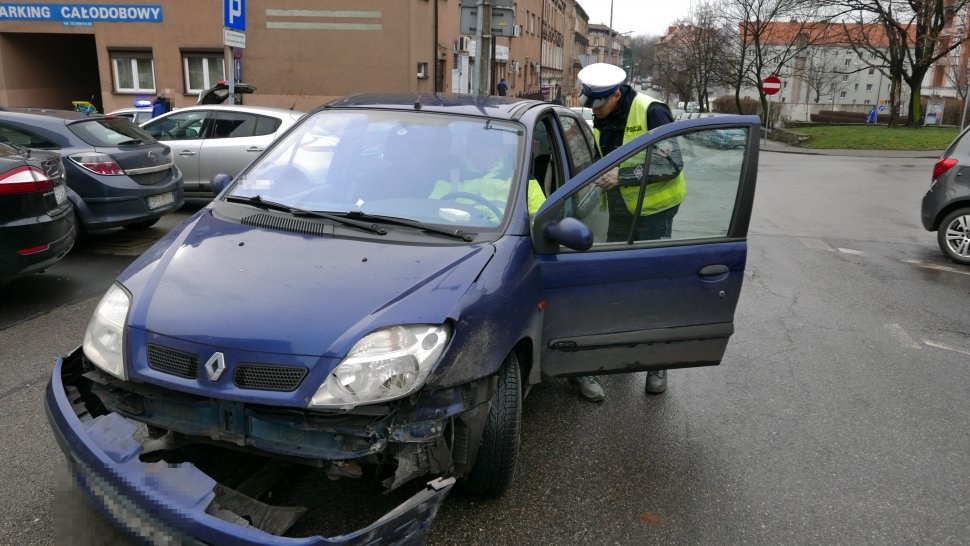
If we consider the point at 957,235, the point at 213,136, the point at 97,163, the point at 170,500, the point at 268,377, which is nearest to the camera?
the point at 170,500

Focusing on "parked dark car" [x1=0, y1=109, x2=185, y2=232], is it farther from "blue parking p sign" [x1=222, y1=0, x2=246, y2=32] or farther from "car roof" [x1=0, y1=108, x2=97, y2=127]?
"blue parking p sign" [x1=222, y1=0, x2=246, y2=32]

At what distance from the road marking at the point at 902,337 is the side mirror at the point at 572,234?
3756 millimetres

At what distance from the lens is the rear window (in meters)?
7.52

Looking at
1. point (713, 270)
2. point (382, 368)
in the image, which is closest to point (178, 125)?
point (713, 270)

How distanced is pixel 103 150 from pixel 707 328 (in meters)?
6.58

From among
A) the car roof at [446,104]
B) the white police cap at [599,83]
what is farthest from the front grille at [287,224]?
the white police cap at [599,83]

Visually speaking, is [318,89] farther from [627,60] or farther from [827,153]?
[627,60]

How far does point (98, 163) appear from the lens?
7.32 metres

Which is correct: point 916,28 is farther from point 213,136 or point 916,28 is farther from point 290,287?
point 290,287

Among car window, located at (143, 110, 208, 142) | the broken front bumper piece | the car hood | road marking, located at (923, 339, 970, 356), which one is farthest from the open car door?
car window, located at (143, 110, 208, 142)

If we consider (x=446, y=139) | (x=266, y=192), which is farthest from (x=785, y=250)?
(x=266, y=192)

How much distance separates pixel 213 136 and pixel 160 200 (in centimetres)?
256

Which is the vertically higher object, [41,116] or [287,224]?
[41,116]

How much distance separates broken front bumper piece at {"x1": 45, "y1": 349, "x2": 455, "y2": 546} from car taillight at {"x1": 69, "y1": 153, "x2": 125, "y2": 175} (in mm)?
5636
